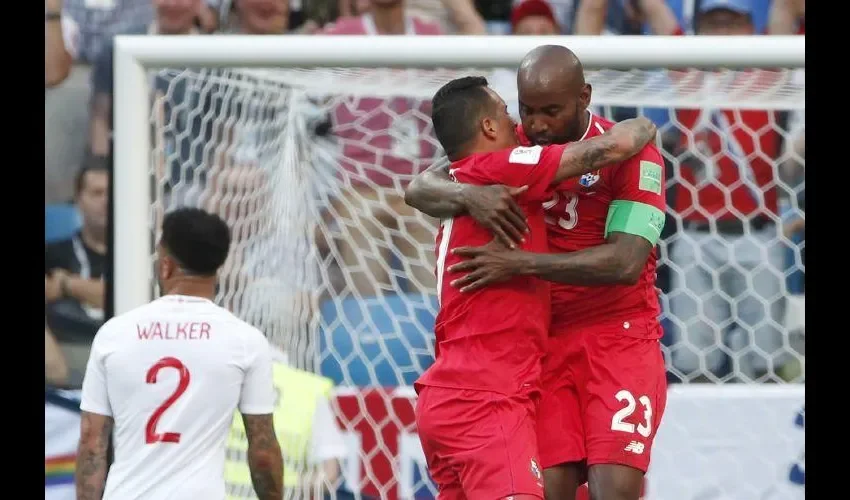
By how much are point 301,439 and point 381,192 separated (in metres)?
1.10

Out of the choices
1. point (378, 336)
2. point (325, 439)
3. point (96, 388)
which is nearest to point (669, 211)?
point (378, 336)

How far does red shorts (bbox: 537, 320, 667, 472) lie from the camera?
10.7 feet

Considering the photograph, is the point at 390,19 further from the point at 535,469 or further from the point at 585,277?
the point at 535,469

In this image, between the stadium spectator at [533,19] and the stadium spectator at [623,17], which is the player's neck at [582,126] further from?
the stadium spectator at [623,17]

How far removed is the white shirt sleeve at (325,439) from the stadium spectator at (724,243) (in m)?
1.53

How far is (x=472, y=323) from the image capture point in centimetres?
323

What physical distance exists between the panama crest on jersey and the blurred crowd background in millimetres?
1729

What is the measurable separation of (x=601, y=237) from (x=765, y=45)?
1.10 metres

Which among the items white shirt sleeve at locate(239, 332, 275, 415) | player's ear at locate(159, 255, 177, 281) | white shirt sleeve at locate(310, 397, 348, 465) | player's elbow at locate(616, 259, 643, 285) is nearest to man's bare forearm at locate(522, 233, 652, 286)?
player's elbow at locate(616, 259, 643, 285)

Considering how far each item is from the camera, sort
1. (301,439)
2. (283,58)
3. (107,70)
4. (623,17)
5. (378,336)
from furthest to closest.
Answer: (623,17) < (107,70) < (378,336) < (301,439) < (283,58)

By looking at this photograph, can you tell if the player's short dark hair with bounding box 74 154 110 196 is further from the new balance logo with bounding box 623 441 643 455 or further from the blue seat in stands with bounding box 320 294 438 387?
the new balance logo with bounding box 623 441 643 455

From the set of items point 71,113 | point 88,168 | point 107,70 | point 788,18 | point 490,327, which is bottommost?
point 490,327

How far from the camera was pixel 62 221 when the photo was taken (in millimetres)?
5711

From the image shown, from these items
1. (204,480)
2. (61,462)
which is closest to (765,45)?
(204,480)
